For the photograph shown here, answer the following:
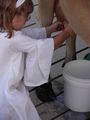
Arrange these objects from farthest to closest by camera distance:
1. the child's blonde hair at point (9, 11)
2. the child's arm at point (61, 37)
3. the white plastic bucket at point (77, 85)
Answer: the white plastic bucket at point (77, 85) < the child's arm at point (61, 37) < the child's blonde hair at point (9, 11)

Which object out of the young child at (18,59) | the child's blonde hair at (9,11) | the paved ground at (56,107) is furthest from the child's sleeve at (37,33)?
the paved ground at (56,107)

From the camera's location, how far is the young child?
4.06 feet

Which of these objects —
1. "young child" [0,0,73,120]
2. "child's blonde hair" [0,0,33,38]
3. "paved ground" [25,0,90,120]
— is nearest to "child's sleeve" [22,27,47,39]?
"young child" [0,0,73,120]

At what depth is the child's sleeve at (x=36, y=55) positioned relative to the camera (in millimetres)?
1265

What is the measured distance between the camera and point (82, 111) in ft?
5.32

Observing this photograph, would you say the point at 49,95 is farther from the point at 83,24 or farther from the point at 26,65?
the point at 83,24

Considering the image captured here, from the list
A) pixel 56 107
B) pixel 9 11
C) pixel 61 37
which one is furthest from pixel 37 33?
pixel 56 107

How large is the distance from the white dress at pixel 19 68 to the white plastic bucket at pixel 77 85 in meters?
0.25

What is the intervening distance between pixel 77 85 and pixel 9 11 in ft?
1.68

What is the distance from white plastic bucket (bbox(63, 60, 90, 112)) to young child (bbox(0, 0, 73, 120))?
10.0 inches

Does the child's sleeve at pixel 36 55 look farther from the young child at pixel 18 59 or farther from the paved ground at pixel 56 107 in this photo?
the paved ground at pixel 56 107

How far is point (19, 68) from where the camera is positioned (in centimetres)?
130

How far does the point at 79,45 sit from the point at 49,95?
2.05 feet

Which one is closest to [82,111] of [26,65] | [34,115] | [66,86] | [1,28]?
[66,86]
